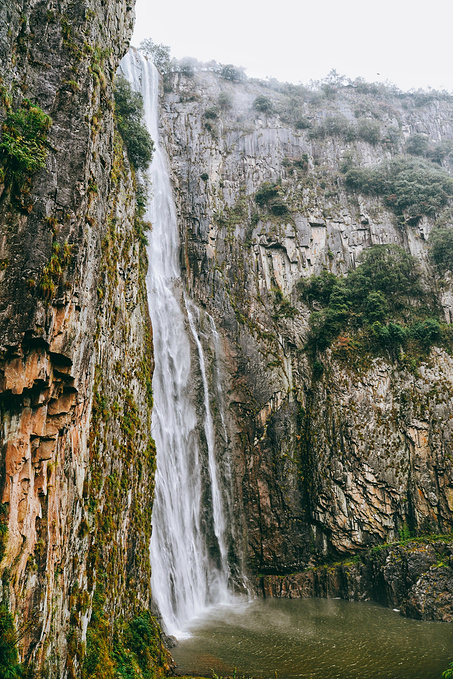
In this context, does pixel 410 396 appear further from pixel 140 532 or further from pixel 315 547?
pixel 140 532

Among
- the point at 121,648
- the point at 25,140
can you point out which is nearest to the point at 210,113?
the point at 25,140

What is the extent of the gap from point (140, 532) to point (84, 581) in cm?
518

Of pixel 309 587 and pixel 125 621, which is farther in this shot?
pixel 309 587

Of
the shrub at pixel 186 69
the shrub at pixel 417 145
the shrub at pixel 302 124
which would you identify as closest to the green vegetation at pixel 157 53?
the shrub at pixel 186 69

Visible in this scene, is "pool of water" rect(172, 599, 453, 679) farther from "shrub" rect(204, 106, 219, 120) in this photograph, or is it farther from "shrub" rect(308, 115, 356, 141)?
"shrub" rect(308, 115, 356, 141)

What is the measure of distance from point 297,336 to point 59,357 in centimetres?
2127

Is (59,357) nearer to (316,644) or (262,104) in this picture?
(316,644)

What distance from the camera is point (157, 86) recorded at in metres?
38.3

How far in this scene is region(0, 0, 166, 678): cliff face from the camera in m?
7.63

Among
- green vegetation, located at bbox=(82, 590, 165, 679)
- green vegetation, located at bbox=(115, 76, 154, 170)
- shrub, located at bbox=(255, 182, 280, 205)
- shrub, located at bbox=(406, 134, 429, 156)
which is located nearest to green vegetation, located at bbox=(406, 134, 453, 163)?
shrub, located at bbox=(406, 134, 429, 156)

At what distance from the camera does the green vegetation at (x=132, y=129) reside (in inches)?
843

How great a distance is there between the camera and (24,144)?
8.68 metres

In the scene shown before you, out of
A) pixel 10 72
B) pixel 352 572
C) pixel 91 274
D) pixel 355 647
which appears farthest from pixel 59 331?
pixel 352 572

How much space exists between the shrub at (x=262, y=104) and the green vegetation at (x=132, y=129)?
21.0 metres
